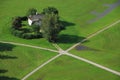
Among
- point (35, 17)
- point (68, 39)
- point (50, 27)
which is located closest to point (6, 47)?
point (50, 27)

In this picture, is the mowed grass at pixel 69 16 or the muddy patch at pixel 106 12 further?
the muddy patch at pixel 106 12

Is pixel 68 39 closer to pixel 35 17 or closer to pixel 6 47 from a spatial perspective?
pixel 35 17

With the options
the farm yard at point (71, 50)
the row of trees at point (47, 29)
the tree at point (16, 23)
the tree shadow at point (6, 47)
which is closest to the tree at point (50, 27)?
the row of trees at point (47, 29)

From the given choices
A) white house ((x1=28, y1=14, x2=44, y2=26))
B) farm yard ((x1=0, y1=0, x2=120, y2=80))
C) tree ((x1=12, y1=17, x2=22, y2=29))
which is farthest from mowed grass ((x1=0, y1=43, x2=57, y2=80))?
white house ((x1=28, y1=14, x2=44, y2=26))

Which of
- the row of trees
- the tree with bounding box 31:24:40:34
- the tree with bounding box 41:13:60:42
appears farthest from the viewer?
the tree with bounding box 31:24:40:34

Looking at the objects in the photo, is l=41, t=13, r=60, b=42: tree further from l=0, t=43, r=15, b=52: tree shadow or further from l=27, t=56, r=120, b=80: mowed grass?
l=27, t=56, r=120, b=80: mowed grass

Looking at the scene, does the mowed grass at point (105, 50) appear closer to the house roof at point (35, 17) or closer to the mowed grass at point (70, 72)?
the mowed grass at point (70, 72)
